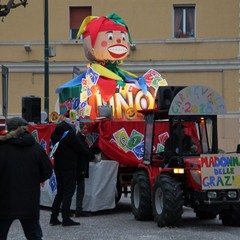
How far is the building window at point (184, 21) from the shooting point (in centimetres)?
2673

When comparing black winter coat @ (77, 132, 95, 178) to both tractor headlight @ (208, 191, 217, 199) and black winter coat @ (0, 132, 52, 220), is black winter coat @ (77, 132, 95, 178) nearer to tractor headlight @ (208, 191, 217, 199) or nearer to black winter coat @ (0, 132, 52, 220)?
tractor headlight @ (208, 191, 217, 199)

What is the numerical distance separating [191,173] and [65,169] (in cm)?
208

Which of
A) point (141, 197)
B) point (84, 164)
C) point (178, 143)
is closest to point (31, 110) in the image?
point (84, 164)

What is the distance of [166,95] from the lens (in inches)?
417

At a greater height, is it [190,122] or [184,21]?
[184,21]

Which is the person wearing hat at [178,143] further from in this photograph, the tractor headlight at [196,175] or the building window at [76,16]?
the building window at [76,16]

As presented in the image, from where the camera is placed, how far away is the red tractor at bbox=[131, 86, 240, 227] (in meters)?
9.59

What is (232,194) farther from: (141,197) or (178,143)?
(141,197)

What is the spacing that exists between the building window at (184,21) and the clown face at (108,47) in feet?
40.7

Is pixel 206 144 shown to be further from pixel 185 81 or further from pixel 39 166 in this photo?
pixel 185 81

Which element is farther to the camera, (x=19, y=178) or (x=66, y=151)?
(x=66, y=151)

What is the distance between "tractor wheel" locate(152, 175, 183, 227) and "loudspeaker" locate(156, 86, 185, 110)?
4.27 ft

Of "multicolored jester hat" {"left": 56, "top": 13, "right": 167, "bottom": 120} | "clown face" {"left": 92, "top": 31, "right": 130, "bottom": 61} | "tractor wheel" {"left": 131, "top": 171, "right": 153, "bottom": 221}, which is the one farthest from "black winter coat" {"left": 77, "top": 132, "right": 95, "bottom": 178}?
"clown face" {"left": 92, "top": 31, "right": 130, "bottom": 61}

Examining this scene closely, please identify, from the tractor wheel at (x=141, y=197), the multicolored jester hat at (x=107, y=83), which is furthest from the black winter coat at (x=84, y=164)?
the multicolored jester hat at (x=107, y=83)
